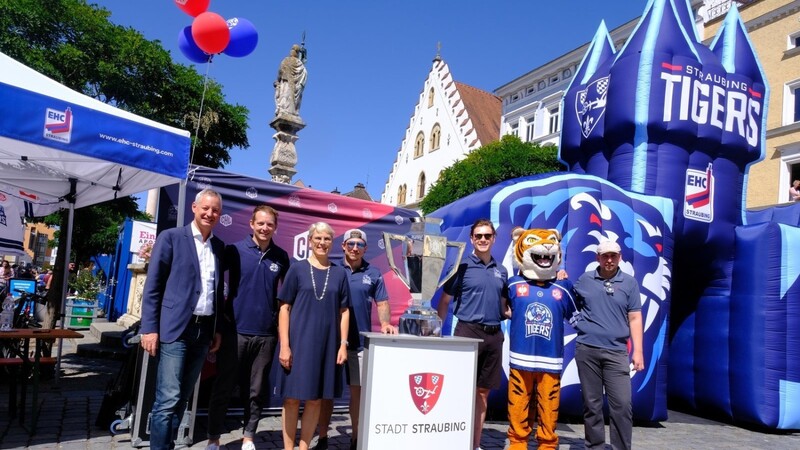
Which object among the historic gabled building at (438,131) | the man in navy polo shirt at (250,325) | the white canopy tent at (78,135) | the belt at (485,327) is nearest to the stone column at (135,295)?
the white canopy tent at (78,135)

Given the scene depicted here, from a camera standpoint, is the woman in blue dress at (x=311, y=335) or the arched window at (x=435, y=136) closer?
the woman in blue dress at (x=311, y=335)

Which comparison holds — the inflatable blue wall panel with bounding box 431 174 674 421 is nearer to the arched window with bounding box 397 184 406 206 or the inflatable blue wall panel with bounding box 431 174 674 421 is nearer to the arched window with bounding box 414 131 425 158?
the arched window with bounding box 414 131 425 158

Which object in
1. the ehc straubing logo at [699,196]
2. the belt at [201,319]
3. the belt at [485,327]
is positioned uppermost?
the ehc straubing logo at [699,196]

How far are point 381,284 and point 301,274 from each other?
3.02ft

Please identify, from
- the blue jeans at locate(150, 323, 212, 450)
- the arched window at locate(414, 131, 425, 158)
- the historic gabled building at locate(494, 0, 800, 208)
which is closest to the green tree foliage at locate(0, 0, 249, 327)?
the blue jeans at locate(150, 323, 212, 450)

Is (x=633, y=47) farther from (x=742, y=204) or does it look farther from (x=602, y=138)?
(x=742, y=204)

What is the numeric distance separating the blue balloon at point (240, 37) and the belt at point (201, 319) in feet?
11.5

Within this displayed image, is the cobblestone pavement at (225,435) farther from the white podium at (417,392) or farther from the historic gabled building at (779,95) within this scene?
the historic gabled building at (779,95)

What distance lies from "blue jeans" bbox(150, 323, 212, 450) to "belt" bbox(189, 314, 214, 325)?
0.08ft

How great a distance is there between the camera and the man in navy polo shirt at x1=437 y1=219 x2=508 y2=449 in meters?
3.93

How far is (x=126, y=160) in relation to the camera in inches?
159

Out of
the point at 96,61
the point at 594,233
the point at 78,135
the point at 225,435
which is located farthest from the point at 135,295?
the point at 594,233

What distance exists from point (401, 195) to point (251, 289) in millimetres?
35430

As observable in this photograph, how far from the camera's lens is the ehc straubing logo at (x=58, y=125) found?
375cm
